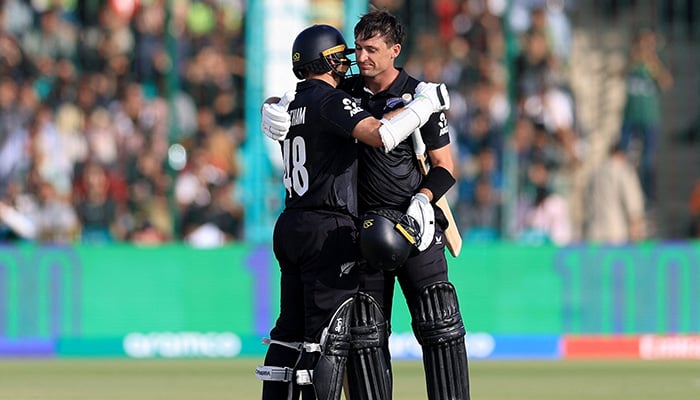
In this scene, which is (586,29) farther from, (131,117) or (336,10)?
(131,117)

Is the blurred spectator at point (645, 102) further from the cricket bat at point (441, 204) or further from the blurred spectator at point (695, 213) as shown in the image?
the cricket bat at point (441, 204)

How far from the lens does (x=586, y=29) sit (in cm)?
1747

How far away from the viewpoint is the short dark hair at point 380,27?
303 inches

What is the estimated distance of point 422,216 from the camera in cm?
761

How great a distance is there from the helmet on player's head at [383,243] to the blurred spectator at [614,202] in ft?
28.9

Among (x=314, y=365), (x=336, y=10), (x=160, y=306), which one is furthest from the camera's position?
(x=336, y=10)

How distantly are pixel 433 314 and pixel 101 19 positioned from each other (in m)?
10.4

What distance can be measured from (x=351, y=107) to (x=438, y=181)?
63cm

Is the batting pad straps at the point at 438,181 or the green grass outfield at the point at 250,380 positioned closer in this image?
the batting pad straps at the point at 438,181

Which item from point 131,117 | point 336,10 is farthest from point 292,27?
point 131,117

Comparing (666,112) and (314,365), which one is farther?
(666,112)

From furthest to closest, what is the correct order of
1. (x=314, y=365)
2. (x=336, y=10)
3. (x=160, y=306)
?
(x=336, y=10) < (x=160, y=306) < (x=314, y=365)

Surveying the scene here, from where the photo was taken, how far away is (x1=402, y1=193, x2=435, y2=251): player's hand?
7.57 metres

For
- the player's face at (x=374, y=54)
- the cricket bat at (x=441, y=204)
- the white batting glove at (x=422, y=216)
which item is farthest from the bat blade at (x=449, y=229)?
the player's face at (x=374, y=54)
